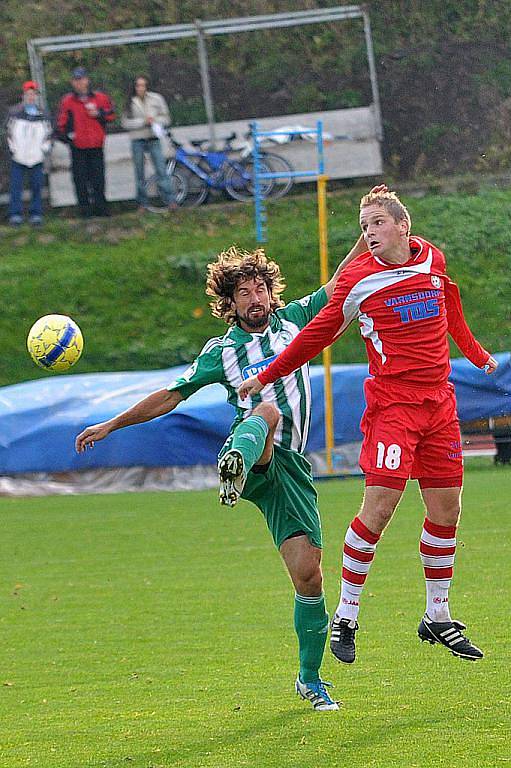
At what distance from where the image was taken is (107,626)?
741 cm

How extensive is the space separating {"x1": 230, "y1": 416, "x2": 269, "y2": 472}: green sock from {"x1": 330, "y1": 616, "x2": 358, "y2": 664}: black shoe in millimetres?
758

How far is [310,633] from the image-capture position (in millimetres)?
5312

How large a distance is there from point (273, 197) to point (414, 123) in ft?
10.3

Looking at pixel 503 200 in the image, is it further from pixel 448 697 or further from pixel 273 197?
pixel 448 697

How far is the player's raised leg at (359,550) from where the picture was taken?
512 cm

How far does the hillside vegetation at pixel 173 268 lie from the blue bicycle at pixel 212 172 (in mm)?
342

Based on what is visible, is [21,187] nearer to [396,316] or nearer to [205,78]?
[205,78]

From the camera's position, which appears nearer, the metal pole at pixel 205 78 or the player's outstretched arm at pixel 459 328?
the player's outstretched arm at pixel 459 328

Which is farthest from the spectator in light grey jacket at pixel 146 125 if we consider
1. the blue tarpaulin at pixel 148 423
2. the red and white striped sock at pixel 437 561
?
the red and white striped sock at pixel 437 561

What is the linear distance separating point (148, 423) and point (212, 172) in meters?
7.96

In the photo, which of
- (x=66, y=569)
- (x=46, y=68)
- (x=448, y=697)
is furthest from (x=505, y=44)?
(x=448, y=697)

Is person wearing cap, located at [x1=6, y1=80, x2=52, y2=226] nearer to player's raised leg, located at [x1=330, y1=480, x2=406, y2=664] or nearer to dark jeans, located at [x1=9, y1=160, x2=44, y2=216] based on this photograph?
dark jeans, located at [x1=9, y1=160, x2=44, y2=216]

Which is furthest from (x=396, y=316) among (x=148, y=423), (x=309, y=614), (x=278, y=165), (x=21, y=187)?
(x=21, y=187)

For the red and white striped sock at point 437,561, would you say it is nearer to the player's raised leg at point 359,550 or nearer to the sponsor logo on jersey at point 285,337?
the player's raised leg at point 359,550
